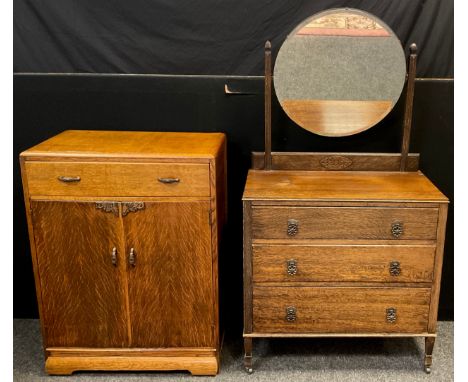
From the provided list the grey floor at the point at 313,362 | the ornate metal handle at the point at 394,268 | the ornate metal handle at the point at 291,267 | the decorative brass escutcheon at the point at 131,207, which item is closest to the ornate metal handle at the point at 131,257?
the decorative brass escutcheon at the point at 131,207

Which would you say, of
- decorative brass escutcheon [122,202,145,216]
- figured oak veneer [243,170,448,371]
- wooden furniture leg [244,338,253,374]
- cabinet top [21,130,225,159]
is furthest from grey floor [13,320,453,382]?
cabinet top [21,130,225,159]

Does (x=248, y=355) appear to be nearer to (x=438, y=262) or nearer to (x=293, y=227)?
(x=293, y=227)

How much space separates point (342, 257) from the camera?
8.29 ft

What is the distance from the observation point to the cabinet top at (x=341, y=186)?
2.46 metres

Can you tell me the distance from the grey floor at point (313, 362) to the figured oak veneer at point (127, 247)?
105 millimetres

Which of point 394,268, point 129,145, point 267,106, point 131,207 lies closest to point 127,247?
point 131,207

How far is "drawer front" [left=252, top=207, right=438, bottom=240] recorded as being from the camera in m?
2.47

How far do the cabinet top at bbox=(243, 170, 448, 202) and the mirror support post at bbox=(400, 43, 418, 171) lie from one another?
0.31ft

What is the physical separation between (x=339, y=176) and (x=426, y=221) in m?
0.47

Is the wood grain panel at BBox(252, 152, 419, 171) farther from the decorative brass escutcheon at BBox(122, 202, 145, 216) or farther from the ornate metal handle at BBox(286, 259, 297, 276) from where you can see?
the decorative brass escutcheon at BBox(122, 202, 145, 216)

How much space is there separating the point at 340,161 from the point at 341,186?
0.24m

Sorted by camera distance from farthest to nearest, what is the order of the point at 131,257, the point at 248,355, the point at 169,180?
the point at 248,355 < the point at 131,257 < the point at 169,180

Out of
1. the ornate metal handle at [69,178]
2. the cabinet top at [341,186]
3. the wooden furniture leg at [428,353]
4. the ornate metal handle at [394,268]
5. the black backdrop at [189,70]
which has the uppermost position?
the black backdrop at [189,70]

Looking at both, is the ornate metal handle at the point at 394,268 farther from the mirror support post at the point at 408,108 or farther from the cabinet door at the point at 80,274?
the cabinet door at the point at 80,274
